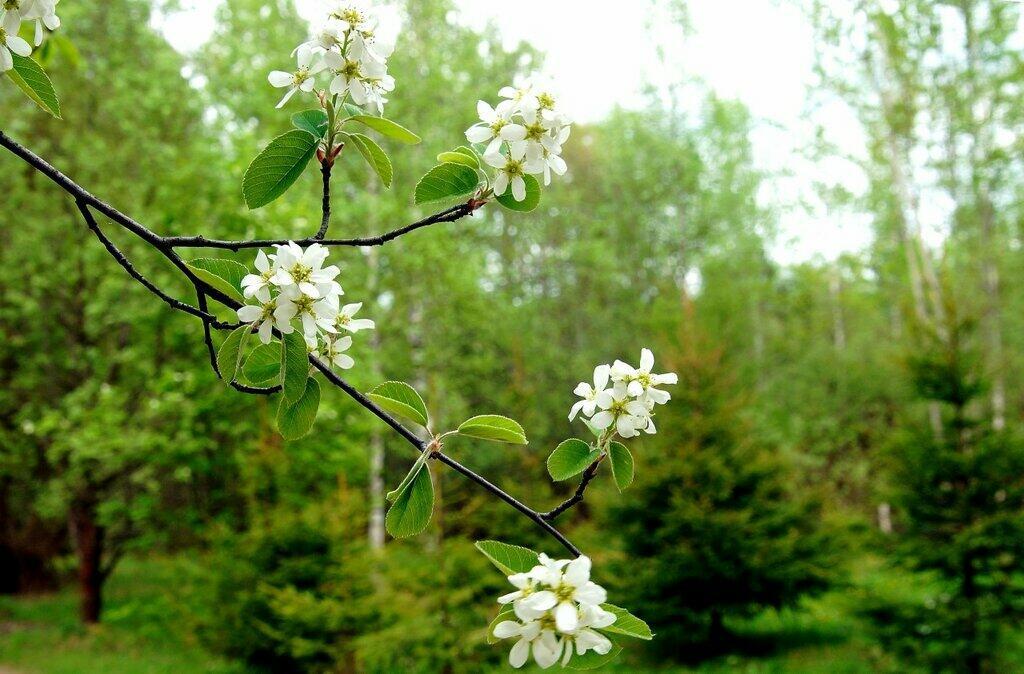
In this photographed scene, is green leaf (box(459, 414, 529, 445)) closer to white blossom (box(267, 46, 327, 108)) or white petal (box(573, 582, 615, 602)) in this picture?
white petal (box(573, 582, 615, 602))

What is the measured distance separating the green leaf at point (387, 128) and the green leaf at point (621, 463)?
393mm

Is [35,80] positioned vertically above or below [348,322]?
above

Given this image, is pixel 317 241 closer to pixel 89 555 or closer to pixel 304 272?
pixel 304 272

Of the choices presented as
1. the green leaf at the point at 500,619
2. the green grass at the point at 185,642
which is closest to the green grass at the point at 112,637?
the green grass at the point at 185,642

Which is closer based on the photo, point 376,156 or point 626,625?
point 626,625

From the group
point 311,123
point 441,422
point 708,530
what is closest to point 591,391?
point 311,123

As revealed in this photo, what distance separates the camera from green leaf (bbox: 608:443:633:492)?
0.89 m

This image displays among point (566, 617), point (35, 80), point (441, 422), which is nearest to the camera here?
point (566, 617)

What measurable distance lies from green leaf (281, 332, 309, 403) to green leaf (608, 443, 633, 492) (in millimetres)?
338

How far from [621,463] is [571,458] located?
2.5 inches

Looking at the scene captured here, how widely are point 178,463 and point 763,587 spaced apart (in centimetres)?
578

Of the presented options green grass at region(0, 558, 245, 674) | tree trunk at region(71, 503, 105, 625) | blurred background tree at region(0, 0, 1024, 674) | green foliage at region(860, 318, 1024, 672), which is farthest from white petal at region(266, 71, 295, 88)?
tree trunk at region(71, 503, 105, 625)

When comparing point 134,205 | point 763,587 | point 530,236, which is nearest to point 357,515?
point 763,587

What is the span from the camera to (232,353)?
0.83 metres
